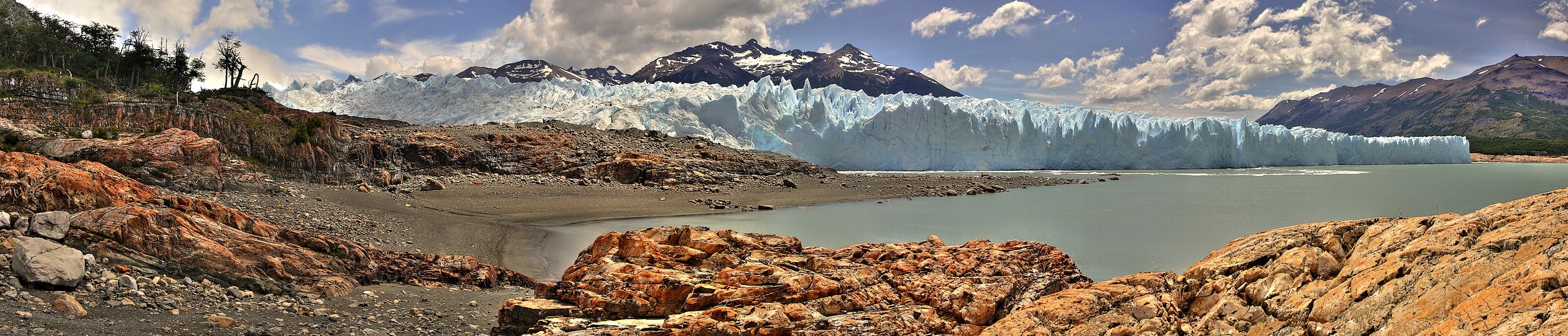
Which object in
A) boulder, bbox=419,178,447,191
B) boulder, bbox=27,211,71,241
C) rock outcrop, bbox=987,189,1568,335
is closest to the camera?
rock outcrop, bbox=987,189,1568,335

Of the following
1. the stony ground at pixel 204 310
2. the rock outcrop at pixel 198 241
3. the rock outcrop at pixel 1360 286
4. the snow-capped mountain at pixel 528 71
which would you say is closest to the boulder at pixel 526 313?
the stony ground at pixel 204 310

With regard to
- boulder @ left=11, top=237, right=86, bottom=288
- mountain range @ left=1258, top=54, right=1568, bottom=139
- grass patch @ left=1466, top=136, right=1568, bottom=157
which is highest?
mountain range @ left=1258, top=54, right=1568, bottom=139

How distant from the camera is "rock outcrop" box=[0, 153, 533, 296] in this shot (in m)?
6.88

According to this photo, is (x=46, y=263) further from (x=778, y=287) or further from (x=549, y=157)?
(x=549, y=157)

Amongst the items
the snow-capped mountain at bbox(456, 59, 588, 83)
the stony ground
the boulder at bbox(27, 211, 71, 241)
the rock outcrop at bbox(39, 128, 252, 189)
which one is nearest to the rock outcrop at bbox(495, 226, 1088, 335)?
the stony ground

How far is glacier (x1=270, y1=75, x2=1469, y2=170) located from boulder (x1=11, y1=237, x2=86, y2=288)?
3762 centimetres

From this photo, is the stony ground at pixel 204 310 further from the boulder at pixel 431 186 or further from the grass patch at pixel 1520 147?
the grass patch at pixel 1520 147

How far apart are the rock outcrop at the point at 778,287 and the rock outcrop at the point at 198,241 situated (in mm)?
2993

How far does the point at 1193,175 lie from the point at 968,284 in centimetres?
4359

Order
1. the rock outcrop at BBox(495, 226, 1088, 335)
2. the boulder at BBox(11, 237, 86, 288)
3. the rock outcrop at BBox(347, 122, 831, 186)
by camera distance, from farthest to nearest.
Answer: the rock outcrop at BBox(347, 122, 831, 186) → the boulder at BBox(11, 237, 86, 288) → the rock outcrop at BBox(495, 226, 1088, 335)

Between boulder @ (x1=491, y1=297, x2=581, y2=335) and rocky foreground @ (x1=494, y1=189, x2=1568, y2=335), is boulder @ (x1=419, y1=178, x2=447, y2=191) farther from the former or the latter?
boulder @ (x1=491, y1=297, x2=581, y2=335)

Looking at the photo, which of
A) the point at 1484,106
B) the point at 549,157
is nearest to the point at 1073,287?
the point at 549,157

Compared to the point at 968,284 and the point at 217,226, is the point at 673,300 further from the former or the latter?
the point at 217,226

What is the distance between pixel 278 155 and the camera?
16.7 m
